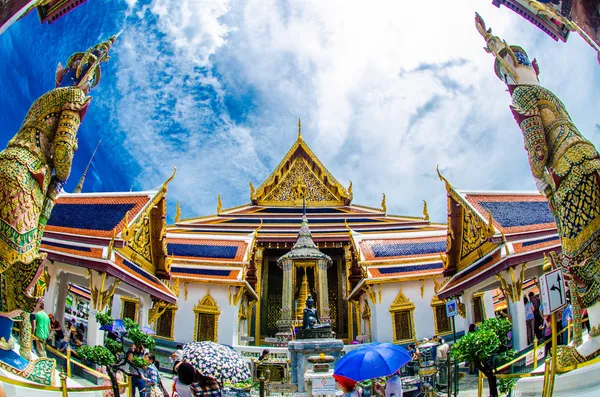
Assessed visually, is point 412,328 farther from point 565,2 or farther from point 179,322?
point 565,2

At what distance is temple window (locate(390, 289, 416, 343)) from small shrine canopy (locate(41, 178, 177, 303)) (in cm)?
539

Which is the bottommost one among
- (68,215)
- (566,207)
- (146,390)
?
(146,390)

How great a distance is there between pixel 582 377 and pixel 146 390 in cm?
401

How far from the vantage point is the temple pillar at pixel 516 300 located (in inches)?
231

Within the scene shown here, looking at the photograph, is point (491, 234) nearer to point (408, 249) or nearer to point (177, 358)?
point (177, 358)

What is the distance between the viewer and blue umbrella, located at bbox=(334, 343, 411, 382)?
12.2ft

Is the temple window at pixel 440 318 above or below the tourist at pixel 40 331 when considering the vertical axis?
above

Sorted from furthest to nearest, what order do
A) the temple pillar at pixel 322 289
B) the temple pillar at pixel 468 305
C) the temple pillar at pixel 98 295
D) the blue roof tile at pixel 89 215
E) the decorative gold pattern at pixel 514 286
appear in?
the temple pillar at pixel 322 289 < the temple pillar at pixel 468 305 < the blue roof tile at pixel 89 215 < the decorative gold pattern at pixel 514 286 < the temple pillar at pixel 98 295

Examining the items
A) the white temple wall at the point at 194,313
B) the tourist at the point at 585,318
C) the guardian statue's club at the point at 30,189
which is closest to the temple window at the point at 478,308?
the tourist at the point at 585,318

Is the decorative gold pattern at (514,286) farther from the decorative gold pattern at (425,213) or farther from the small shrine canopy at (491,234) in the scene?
the decorative gold pattern at (425,213)

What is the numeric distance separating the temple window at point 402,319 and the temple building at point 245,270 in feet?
0.08

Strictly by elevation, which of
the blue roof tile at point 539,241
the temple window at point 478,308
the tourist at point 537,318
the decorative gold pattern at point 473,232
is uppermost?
the decorative gold pattern at point 473,232

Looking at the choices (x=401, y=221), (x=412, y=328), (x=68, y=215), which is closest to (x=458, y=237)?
(x=412, y=328)

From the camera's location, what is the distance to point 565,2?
4.82 meters
